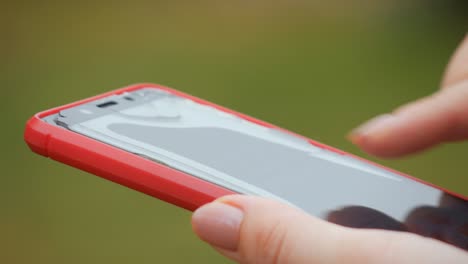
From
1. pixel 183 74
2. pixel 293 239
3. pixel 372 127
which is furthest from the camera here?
pixel 183 74

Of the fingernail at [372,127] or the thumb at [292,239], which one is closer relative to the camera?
the thumb at [292,239]

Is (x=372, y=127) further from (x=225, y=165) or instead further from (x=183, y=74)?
(x=183, y=74)

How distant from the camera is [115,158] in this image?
→ 36 cm

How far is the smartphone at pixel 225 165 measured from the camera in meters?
0.36

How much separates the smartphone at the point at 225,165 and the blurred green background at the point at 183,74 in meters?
0.23

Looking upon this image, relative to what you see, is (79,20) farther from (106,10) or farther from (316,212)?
(316,212)

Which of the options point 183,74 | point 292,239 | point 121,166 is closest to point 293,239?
point 292,239

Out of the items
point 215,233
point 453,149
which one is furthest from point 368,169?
point 453,149

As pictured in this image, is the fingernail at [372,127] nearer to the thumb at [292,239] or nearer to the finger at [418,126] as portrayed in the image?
the finger at [418,126]

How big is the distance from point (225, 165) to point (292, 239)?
9 centimetres

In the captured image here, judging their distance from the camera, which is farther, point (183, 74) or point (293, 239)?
point (183, 74)

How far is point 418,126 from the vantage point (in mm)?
412

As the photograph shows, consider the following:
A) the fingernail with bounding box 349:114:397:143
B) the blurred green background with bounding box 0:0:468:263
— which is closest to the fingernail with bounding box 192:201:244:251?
the fingernail with bounding box 349:114:397:143

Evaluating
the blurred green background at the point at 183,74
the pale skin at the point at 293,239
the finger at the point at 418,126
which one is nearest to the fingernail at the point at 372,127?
the finger at the point at 418,126
